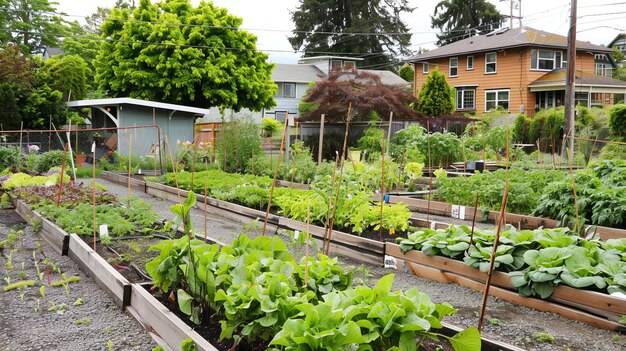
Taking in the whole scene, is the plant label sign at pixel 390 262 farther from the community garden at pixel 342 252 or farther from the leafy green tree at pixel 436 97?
the leafy green tree at pixel 436 97

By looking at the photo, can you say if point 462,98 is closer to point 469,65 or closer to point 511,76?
point 469,65

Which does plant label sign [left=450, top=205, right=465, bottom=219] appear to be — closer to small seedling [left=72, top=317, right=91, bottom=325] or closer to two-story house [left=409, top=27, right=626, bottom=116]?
small seedling [left=72, top=317, right=91, bottom=325]

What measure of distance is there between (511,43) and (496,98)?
3.07 meters

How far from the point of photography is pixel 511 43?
3048 centimetres

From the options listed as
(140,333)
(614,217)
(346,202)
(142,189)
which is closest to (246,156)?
(142,189)

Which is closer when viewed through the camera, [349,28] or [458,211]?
[458,211]

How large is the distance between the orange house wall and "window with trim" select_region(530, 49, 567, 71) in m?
0.33

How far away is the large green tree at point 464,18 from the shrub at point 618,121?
29.9 meters

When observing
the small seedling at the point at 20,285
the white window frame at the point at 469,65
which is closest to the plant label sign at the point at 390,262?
the small seedling at the point at 20,285

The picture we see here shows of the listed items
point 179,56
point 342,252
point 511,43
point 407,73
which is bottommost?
point 342,252

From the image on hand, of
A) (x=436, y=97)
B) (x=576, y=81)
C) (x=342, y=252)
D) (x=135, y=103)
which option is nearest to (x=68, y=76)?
(x=135, y=103)

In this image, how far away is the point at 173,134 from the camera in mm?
20828

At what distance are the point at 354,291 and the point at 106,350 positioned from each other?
1946mm

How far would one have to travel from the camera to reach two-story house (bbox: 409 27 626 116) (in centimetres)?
3059
